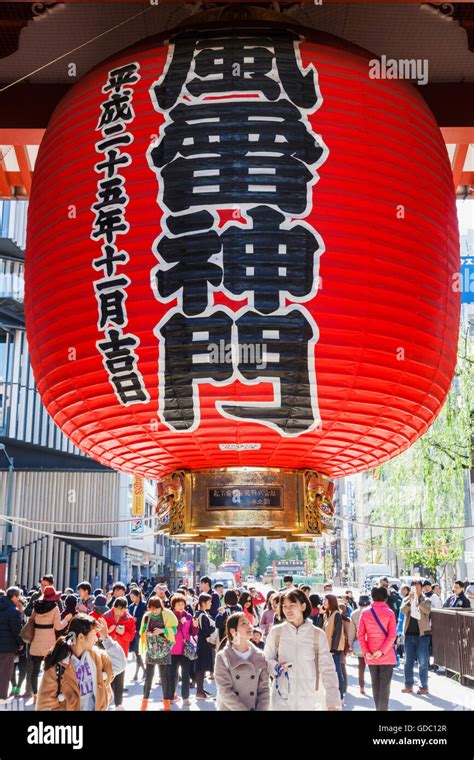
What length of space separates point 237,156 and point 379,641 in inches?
241

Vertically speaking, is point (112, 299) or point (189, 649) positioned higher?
point (112, 299)

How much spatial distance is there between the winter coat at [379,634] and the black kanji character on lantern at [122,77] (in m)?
6.10

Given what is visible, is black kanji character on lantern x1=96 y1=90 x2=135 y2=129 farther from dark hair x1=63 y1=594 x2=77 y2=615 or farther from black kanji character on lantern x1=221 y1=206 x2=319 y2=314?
dark hair x1=63 y1=594 x2=77 y2=615

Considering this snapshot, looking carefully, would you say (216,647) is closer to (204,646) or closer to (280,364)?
(204,646)

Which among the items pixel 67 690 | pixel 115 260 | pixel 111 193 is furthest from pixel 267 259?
pixel 67 690

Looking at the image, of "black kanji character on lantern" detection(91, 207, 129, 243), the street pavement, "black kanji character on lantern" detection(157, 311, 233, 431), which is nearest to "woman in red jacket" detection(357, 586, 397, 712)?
the street pavement

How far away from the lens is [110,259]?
277 cm

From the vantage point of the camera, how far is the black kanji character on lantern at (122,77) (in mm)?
2992

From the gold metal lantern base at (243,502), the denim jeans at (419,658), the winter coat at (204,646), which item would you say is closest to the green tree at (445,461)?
the denim jeans at (419,658)

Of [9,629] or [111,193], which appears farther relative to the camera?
[9,629]

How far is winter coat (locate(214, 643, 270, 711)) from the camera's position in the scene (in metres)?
4.15

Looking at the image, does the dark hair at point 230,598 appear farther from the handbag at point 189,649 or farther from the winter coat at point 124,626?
the winter coat at point 124,626

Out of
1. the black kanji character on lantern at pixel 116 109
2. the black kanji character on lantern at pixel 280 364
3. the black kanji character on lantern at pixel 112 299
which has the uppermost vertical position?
the black kanji character on lantern at pixel 116 109
